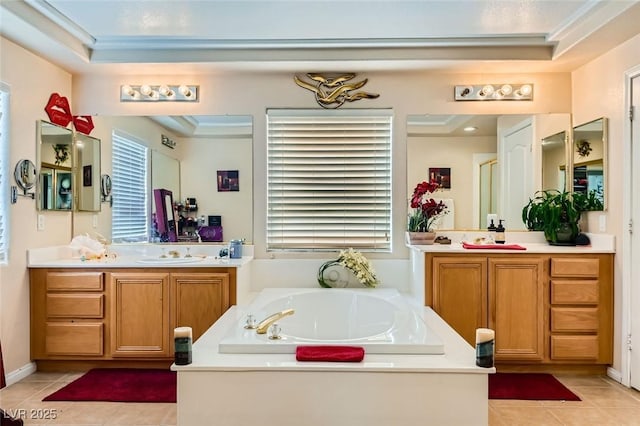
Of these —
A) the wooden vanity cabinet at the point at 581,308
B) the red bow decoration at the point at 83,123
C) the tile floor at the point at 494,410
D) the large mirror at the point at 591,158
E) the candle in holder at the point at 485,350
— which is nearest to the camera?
the candle in holder at the point at 485,350

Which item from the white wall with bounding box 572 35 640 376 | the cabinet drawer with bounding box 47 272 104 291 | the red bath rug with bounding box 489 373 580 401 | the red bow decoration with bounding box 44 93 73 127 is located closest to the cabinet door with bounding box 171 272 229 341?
the cabinet drawer with bounding box 47 272 104 291

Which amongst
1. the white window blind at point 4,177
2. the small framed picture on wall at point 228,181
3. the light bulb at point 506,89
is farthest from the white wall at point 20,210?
the light bulb at point 506,89

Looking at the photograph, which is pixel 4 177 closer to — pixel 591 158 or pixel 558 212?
pixel 558 212

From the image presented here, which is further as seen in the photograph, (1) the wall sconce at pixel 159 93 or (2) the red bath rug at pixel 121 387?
(1) the wall sconce at pixel 159 93

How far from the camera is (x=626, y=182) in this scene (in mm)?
2873

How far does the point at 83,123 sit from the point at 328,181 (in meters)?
2.15

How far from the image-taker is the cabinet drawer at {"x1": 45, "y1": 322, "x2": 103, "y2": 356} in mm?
3066

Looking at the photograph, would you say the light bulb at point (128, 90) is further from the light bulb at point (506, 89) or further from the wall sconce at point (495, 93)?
the light bulb at point (506, 89)

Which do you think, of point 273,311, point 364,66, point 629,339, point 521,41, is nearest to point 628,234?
point 629,339

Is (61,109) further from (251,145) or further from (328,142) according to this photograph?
(328,142)

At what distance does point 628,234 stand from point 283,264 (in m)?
2.53

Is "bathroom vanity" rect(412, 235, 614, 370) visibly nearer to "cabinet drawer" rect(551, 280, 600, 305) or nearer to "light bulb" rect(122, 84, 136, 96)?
"cabinet drawer" rect(551, 280, 600, 305)

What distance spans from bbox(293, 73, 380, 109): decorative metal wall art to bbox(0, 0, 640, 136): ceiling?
12 centimetres

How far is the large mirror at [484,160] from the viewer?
3504 mm
